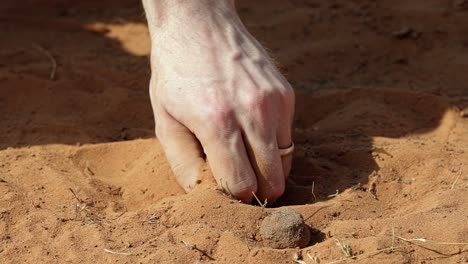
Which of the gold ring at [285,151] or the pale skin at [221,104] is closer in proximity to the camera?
the pale skin at [221,104]

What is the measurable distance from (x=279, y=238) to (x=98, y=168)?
3.40 feet

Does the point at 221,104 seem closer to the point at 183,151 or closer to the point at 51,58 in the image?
Answer: the point at 183,151

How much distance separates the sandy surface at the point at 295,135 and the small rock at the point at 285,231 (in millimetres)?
31

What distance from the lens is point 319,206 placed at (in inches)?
104

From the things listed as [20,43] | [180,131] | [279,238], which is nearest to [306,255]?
[279,238]

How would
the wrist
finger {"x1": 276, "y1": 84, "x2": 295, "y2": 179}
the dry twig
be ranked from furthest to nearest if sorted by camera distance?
the dry twig < the wrist < finger {"x1": 276, "y1": 84, "x2": 295, "y2": 179}

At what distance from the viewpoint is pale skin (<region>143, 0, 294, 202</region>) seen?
268 cm

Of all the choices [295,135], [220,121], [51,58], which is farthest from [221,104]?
[51,58]

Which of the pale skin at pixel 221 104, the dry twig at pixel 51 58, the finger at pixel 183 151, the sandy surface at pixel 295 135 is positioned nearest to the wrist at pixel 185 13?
the pale skin at pixel 221 104

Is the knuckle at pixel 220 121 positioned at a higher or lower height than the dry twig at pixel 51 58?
higher

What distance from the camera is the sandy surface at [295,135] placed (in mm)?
2449

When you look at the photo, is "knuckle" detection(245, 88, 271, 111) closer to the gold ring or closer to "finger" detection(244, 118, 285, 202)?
"finger" detection(244, 118, 285, 202)

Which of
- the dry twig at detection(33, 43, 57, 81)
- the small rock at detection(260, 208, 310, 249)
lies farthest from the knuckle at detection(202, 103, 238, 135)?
the dry twig at detection(33, 43, 57, 81)

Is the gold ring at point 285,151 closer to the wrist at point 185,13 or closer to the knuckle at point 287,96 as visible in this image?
the knuckle at point 287,96
